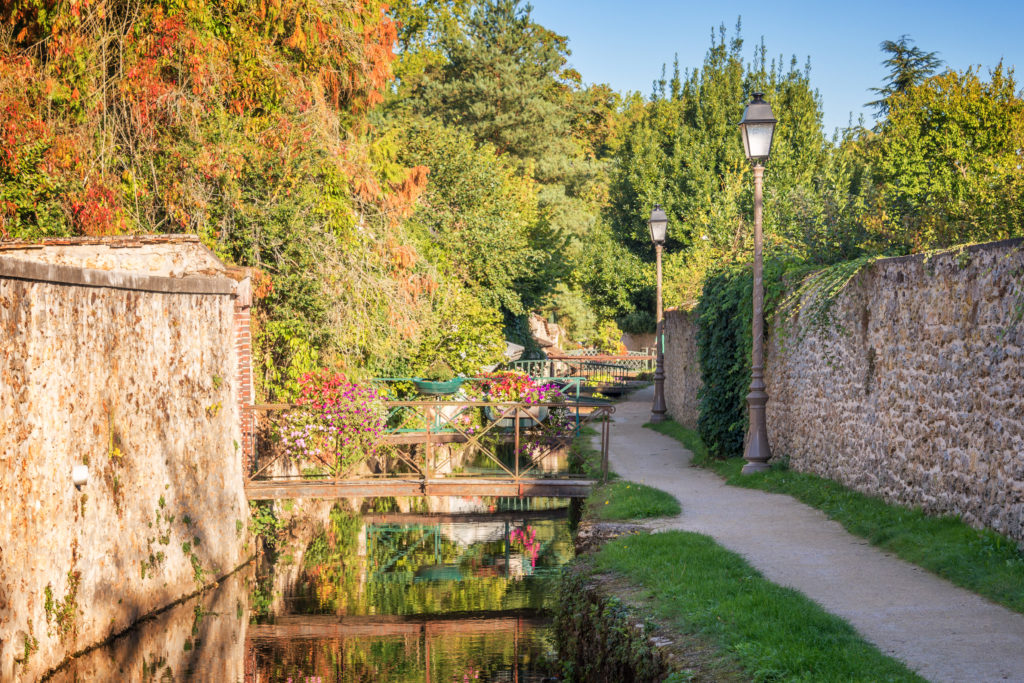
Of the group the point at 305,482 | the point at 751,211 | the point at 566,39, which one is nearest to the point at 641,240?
the point at 751,211

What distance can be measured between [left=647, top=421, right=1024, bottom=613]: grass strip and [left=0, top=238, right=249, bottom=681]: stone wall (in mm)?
6319

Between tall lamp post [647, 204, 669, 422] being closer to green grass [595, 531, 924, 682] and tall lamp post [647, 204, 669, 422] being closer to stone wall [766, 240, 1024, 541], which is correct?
stone wall [766, 240, 1024, 541]

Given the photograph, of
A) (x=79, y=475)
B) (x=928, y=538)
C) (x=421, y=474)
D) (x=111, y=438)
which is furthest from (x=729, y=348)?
(x=79, y=475)

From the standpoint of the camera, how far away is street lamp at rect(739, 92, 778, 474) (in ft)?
40.7

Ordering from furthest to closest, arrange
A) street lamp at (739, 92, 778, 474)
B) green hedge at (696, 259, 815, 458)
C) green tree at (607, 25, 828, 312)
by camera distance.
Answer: green tree at (607, 25, 828, 312) → green hedge at (696, 259, 815, 458) → street lamp at (739, 92, 778, 474)

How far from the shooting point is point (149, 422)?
9.02 metres

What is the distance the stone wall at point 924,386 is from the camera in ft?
23.9

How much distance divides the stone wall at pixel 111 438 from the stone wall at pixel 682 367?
30.0 ft

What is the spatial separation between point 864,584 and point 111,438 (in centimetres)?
608

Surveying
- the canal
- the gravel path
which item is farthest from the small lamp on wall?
the gravel path

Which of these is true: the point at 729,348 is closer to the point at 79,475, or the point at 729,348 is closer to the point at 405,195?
the point at 405,195

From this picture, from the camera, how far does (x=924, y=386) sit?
8742mm

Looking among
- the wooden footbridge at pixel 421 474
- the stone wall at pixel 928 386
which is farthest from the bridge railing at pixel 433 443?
the stone wall at pixel 928 386

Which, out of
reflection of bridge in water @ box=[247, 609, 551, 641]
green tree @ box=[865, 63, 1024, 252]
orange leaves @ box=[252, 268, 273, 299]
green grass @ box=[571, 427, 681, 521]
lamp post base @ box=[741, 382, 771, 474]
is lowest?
reflection of bridge in water @ box=[247, 609, 551, 641]
